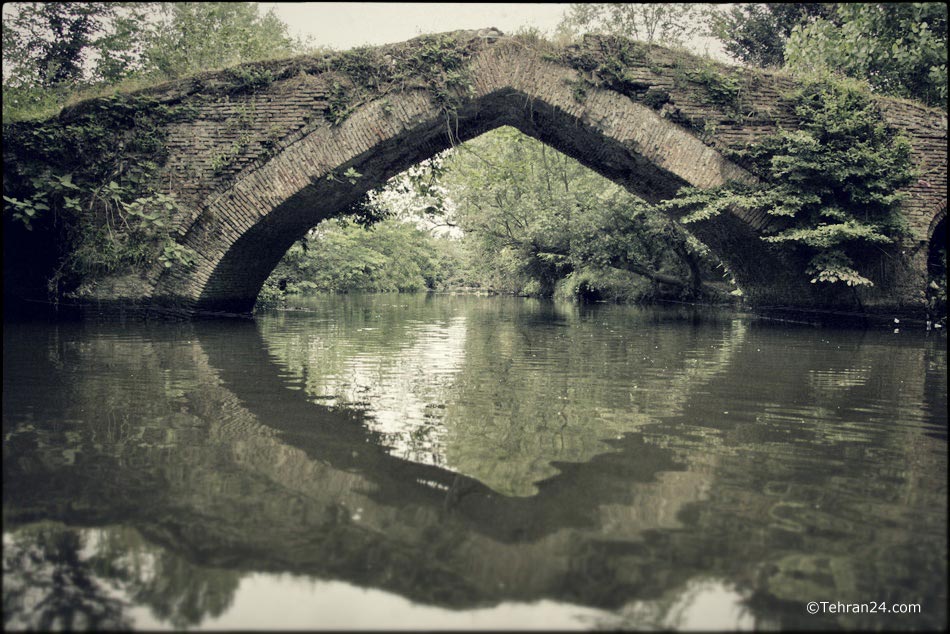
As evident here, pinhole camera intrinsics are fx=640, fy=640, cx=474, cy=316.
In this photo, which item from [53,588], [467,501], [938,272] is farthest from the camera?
[938,272]

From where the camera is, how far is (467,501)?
7.99 feet

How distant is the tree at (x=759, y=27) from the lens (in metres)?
23.2

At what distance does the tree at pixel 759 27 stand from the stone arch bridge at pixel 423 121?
1476cm

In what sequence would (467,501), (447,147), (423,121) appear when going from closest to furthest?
(467,501) < (423,121) < (447,147)

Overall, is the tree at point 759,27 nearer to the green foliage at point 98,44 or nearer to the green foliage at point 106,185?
the green foliage at point 98,44

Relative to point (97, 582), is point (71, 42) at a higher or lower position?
higher

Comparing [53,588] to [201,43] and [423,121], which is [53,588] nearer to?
[423,121]

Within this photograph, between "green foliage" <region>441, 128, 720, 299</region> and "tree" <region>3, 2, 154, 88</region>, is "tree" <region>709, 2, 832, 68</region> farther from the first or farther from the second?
"tree" <region>3, 2, 154, 88</region>

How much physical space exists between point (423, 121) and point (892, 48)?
910cm

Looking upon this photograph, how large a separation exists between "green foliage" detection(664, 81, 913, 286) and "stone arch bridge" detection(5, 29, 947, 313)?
0.36m

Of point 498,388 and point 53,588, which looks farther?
point 498,388

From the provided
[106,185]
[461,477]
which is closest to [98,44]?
[106,185]

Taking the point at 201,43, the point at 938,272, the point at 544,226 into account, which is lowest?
the point at 938,272

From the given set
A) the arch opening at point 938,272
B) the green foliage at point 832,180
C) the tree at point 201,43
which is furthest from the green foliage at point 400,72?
the arch opening at point 938,272
